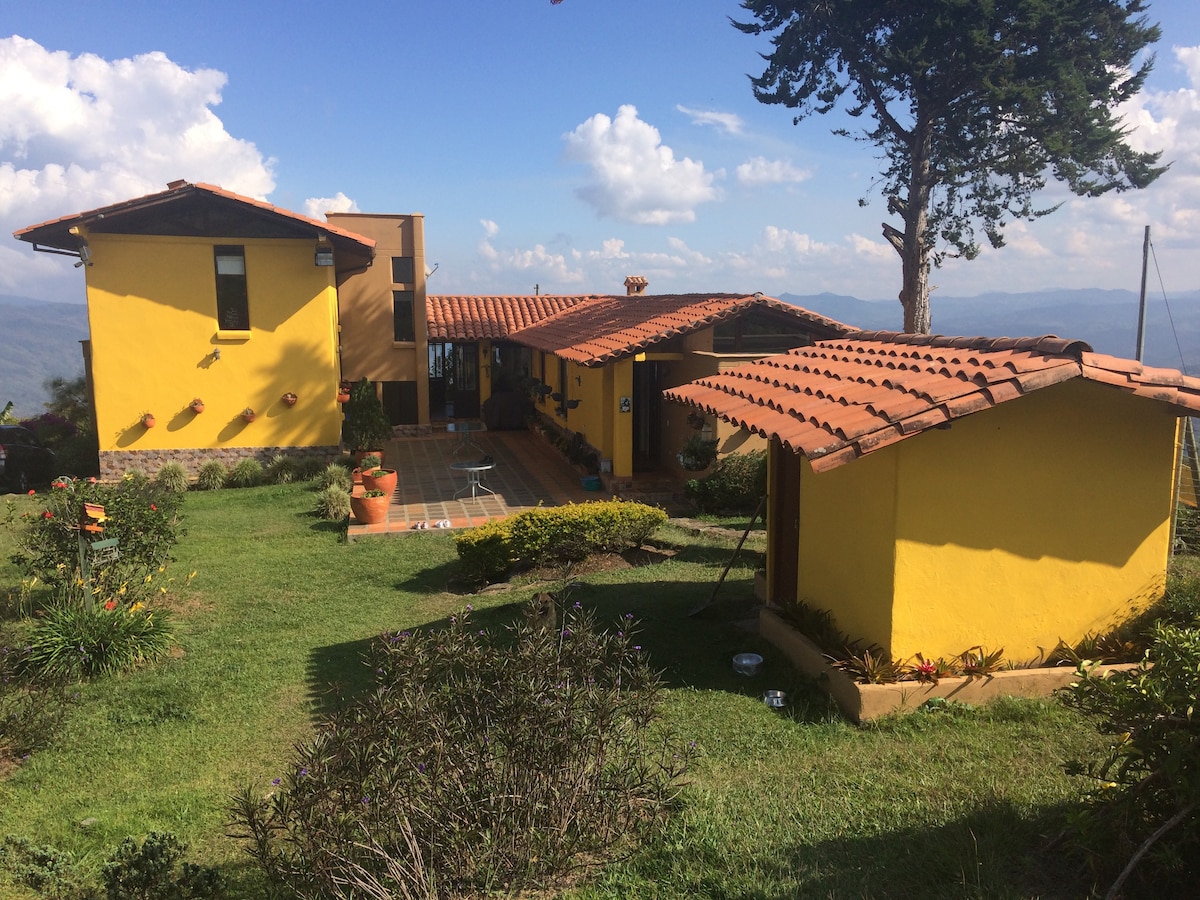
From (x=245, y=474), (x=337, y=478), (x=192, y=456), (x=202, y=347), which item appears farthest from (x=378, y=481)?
(x=202, y=347)

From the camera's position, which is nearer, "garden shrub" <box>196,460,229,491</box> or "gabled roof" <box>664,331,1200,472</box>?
"gabled roof" <box>664,331,1200,472</box>

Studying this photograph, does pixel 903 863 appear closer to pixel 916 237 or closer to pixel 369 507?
pixel 369 507

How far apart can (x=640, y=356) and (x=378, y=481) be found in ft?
17.4

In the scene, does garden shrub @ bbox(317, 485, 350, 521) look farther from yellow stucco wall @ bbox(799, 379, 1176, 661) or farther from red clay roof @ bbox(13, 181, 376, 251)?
yellow stucco wall @ bbox(799, 379, 1176, 661)

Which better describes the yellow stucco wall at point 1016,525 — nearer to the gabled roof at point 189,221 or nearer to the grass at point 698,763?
the grass at point 698,763

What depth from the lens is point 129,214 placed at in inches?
651

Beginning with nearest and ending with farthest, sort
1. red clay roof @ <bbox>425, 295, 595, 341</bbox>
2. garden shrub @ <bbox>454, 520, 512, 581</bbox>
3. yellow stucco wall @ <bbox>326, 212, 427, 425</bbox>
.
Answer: garden shrub @ <bbox>454, 520, 512, 581</bbox>
yellow stucco wall @ <bbox>326, 212, 427, 425</bbox>
red clay roof @ <bbox>425, 295, 595, 341</bbox>

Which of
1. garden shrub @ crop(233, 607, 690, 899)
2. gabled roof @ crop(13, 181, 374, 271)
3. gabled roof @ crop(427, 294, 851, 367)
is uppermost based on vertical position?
gabled roof @ crop(13, 181, 374, 271)

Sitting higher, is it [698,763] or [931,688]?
[931,688]

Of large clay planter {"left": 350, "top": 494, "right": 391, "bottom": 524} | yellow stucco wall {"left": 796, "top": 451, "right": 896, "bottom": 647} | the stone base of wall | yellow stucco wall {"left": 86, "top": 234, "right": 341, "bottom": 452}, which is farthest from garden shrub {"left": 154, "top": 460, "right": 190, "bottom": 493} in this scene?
yellow stucco wall {"left": 796, "top": 451, "right": 896, "bottom": 647}

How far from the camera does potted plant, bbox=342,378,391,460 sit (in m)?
19.0

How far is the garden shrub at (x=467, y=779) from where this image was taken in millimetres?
3729

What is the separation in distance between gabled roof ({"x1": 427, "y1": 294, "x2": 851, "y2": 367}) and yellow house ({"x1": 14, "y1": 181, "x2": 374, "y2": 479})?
5.43 meters

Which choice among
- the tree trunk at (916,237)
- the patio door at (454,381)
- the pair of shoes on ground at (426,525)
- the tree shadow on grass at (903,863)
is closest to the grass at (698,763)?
the tree shadow on grass at (903,863)
